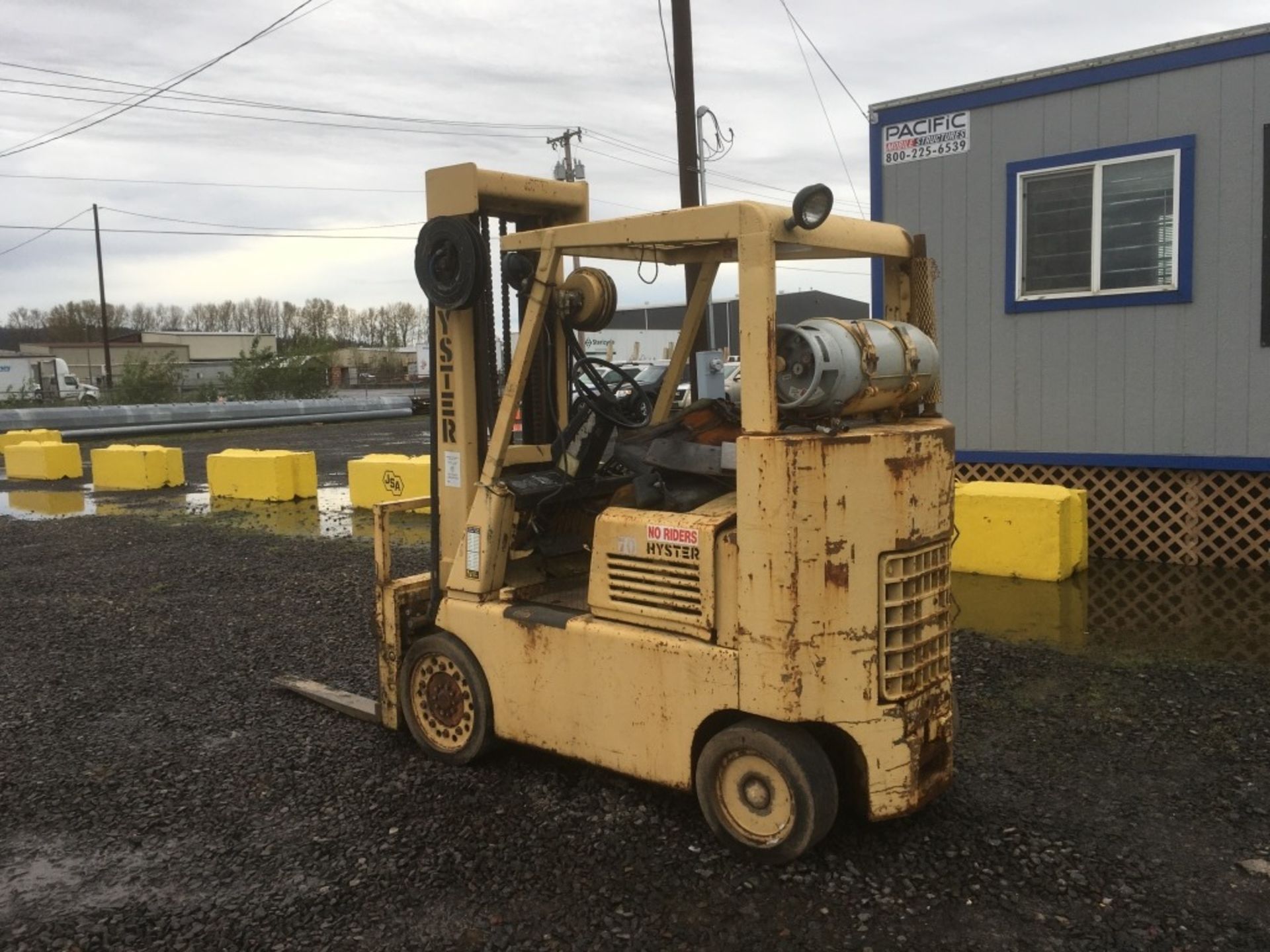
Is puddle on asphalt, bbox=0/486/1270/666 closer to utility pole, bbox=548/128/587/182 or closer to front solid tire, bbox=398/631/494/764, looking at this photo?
front solid tire, bbox=398/631/494/764

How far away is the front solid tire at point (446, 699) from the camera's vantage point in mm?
4973

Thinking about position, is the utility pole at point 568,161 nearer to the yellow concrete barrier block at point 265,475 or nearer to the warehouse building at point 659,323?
the warehouse building at point 659,323

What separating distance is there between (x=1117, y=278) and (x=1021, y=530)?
2467 mm

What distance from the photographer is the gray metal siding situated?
28.2ft

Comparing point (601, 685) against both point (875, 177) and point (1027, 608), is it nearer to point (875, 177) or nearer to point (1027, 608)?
point (1027, 608)

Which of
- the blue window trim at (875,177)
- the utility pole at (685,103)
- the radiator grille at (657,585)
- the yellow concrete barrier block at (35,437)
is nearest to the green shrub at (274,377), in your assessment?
the yellow concrete barrier block at (35,437)

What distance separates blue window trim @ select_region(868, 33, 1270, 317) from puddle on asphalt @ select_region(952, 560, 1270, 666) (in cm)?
304

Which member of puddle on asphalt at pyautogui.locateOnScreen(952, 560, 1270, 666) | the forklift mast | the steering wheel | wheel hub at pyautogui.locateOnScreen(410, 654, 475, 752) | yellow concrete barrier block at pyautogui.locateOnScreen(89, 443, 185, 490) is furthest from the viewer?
yellow concrete barrier block at pyautogui.locateOnScreen(89, 443, 185, 490)

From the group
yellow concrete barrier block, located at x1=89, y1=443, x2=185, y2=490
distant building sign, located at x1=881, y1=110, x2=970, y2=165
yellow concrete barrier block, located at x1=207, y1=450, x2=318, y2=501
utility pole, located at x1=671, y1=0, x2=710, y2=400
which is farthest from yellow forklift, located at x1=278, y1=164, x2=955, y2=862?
yellow concrete barrier block, located at x1=89, y1=443, x2=185, y2=490

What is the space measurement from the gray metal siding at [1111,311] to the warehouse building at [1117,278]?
1cm

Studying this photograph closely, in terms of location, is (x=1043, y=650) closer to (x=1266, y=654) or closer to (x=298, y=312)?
(x=1266, y=654)

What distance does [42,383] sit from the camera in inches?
1826

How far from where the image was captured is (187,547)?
38.0 feet

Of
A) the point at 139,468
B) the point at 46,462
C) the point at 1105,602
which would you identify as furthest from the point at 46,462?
the point at 1105,602
